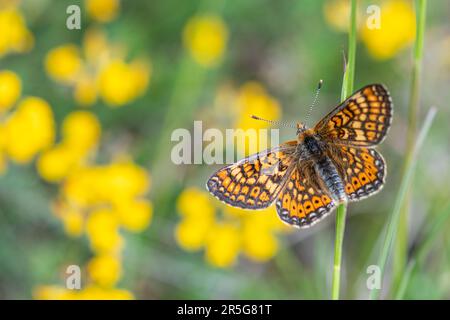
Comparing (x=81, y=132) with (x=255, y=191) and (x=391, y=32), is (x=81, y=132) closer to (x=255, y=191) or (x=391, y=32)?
(x=255, y=191)

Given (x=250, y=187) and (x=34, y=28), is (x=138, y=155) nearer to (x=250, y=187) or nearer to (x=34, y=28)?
(x=34, y=28)

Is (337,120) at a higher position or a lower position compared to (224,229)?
higher

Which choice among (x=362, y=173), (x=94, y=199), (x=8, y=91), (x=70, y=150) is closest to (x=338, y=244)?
(x=362, y=173)

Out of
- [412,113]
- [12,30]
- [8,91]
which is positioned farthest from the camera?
[12,30]

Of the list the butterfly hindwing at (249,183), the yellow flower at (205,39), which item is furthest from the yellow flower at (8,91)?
the butterfly hindwing at (249,183)

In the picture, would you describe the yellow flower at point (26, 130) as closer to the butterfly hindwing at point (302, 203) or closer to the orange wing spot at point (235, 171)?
the orange wing spot at point (235, 171)

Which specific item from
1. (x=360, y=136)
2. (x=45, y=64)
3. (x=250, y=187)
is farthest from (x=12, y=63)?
(x=360, y=136)
